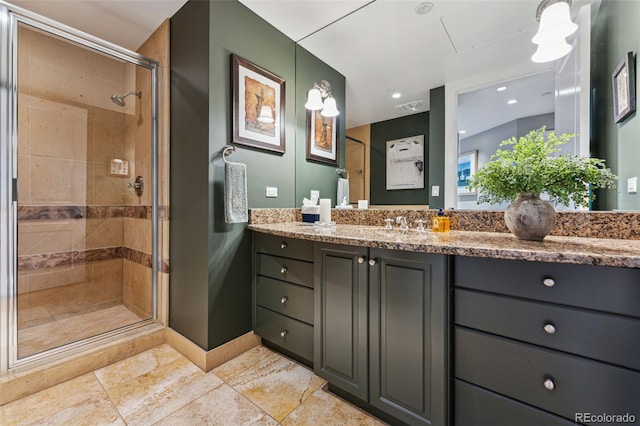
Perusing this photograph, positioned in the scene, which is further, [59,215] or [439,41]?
[59,215]

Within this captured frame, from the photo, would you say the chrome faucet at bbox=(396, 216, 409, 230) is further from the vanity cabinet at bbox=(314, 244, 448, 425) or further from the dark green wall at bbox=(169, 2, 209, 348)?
the dark green wall at bbox=(169, 2, 209, 348)

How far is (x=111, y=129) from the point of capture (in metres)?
2.32

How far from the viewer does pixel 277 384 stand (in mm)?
1421

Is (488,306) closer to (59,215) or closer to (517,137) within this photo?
(517,137)

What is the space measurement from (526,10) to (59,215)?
3.42 m

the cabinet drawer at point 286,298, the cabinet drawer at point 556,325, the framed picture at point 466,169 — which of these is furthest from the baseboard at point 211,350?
the framed picture at point 466,169

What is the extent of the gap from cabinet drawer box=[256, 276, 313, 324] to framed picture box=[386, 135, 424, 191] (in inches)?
33.6

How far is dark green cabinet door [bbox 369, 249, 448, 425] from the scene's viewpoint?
0.95 m

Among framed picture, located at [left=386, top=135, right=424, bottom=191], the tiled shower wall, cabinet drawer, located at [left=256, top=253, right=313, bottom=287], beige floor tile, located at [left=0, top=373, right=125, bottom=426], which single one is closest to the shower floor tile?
the tiled shower wall

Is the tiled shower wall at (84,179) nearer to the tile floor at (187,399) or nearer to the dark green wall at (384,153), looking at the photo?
the tile floor at (187,399)

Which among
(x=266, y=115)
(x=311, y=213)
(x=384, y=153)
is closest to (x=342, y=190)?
(x=311, y=213)

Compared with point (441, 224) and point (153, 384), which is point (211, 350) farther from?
point (441, 224)

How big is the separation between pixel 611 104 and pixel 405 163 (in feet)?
2.87

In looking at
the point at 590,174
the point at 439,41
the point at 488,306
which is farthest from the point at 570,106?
the point at 488,306
